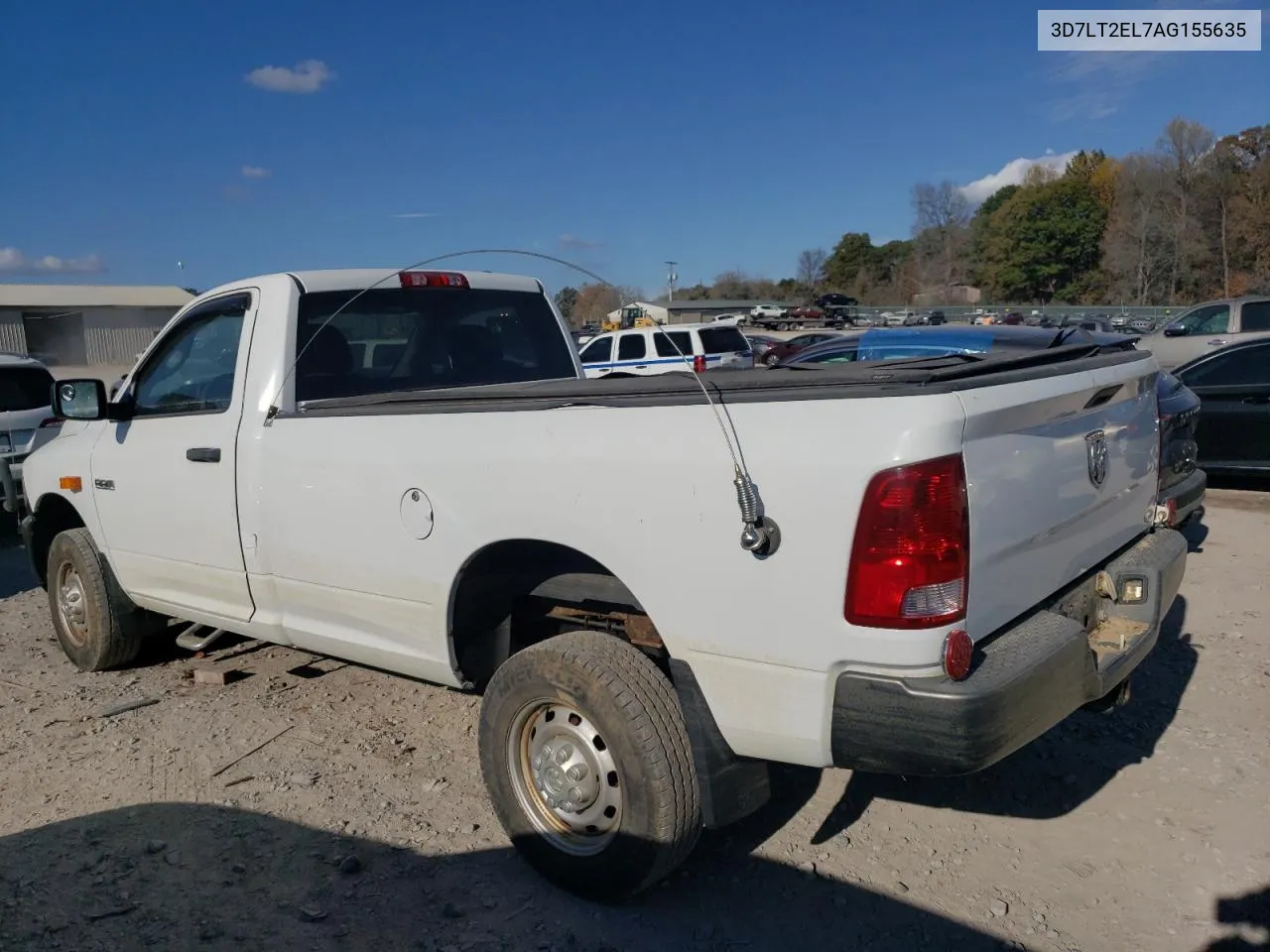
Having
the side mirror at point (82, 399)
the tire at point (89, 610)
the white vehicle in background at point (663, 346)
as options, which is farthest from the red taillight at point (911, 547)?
the white vehicle in background at point (663, 346)

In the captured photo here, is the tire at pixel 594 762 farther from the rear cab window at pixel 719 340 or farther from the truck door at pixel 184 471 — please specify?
the rear cab window at pixel 719 340

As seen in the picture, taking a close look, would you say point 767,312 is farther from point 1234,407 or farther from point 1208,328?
point 1234,407

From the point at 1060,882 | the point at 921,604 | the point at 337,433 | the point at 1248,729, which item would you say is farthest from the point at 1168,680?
the point at 337,433

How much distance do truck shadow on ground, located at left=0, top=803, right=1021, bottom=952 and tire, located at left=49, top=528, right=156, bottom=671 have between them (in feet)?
5.68

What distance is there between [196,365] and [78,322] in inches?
1672

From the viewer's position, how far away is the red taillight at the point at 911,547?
2371 mm

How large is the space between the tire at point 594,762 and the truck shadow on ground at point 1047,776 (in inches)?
35.3

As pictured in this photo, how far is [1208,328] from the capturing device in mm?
15039

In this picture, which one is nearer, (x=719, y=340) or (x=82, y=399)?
(x=82, y=399)

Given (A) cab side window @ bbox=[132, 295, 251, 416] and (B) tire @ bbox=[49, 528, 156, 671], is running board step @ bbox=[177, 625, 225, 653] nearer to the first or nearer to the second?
(B) tire @ bbox=[49, 528, 156, 671]

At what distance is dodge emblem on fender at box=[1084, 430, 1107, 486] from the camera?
3100mm

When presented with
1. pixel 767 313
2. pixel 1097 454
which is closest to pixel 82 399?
pixel 1097 454

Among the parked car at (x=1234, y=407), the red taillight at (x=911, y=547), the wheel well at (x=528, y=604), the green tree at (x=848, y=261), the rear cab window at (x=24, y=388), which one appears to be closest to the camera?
the red taillight at (x=911, y=547)

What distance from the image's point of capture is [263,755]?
4.39 metres
